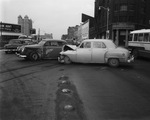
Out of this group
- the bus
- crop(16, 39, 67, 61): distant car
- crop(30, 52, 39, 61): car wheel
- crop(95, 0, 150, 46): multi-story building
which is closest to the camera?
crop(16, 39, 67, 61): distant car

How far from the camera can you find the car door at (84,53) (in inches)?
514

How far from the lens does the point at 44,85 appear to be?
750 centimetres

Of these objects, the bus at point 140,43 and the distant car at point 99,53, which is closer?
the distant car at point 99,53

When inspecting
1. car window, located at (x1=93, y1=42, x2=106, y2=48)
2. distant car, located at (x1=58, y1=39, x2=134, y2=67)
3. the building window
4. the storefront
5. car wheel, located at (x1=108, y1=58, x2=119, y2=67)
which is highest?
the building window

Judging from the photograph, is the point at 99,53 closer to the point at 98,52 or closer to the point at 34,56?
the point at 98,52

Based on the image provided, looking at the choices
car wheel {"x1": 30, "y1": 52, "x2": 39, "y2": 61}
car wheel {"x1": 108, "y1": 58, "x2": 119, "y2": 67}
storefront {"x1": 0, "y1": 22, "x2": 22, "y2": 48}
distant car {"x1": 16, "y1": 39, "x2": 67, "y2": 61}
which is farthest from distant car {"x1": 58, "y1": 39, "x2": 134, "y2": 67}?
storefront {"x1": 0, "y1": 22, "x2": 22, "y2": 48}

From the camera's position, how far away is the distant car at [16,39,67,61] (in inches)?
606

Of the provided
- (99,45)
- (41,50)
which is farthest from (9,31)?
(99,45)

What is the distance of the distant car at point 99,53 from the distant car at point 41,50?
2376 mm

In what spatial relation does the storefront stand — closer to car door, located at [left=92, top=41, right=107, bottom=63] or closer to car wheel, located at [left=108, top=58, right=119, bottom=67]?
car door, located at [left=92, top=41, right=107, bottom=63]

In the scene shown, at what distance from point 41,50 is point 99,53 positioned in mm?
4994

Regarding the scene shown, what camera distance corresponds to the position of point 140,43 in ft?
57.2

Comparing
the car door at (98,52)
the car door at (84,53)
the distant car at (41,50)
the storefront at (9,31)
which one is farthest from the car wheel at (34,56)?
the storefront at (9,31)

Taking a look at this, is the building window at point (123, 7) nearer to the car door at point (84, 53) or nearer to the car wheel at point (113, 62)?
the car door at point (84, 53)
